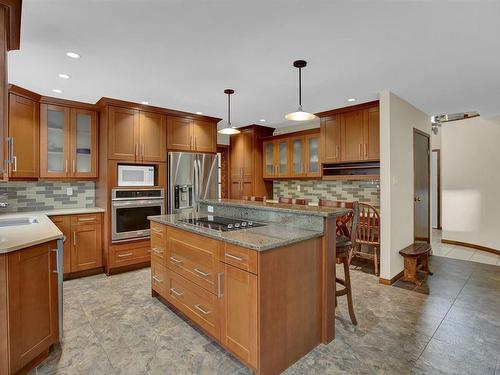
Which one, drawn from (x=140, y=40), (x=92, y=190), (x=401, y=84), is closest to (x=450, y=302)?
(x=401, y=84)

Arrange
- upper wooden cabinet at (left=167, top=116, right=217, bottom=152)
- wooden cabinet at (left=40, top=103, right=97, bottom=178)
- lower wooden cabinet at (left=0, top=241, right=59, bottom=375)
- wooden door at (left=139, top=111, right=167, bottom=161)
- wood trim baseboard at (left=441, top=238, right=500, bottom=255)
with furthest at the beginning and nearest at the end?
1. wood trim baseboard at (left=441, top=238, right=500, bottom=255)
2. upper wooden cabinet at (left=167, top=116, right=217, bottom=152)
3. wooden door at (left=139, top=111, right=167, bottom=161)
4. wooden cabinet at (left=40, top=103, right=97, bottom=178)
5. lower wooden cabinet at (left=0, top=241, right=59, bottom=375)

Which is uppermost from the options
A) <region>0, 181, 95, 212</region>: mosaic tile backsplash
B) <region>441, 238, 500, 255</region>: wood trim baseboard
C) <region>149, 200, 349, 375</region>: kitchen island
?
<region>0, 181, 95, 212</region>: mosaic tile backsplash

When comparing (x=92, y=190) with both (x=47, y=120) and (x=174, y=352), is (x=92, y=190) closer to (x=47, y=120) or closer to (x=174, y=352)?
(x=47, y=120)

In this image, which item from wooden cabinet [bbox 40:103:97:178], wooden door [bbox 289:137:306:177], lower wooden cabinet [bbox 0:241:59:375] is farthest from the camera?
wooden door [bbox 289:137:306:177]

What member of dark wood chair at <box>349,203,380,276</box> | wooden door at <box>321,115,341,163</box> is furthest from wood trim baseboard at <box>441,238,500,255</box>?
wooden door at <box>321,115,341,163</box>

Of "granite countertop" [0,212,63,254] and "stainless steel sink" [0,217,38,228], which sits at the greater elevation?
"granite countertop" [0,212,63,254]

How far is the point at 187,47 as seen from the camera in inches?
94.7

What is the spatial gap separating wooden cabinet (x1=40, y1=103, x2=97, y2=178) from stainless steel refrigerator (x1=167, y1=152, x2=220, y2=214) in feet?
3.70

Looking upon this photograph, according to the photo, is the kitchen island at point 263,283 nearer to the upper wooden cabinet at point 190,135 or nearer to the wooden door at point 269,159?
the upper wooden cabinet at point 190,135

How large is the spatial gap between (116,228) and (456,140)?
6355mm

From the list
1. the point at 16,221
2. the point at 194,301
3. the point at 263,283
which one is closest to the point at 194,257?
the point at 194,301

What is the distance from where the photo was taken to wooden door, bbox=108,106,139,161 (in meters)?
3.84

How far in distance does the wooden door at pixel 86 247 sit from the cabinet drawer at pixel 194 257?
1.82 meters

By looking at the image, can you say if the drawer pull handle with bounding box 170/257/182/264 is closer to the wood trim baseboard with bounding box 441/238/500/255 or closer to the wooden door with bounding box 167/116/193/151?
the wooden door with bounding box 167/116/193/151
